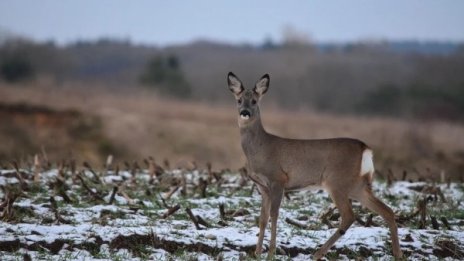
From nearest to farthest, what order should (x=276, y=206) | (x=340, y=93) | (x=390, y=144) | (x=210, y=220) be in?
(x=276, y=206) → (x=210, y=220) → (x=390, y=144) → (x=340, y=93)

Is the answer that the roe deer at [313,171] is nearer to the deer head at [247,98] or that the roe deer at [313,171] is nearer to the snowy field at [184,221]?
the deer head at [247,98]

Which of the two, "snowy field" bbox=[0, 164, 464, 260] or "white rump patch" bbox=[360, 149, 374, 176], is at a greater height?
"white rump patch" bbox=[360, 149, 374, 176]

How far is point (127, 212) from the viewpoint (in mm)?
10734

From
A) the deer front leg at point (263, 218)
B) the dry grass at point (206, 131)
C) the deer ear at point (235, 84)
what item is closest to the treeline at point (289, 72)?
the dry grass at point (206, 131)

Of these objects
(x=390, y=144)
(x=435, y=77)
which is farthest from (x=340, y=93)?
(x=390, y=144)

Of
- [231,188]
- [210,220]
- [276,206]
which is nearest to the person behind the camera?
[276,206]

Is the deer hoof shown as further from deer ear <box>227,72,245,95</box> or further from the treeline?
the treeline

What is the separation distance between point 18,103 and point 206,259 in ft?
124

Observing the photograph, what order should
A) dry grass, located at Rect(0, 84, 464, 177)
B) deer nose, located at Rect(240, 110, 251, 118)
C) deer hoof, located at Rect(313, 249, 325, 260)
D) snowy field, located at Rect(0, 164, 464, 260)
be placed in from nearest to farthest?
deer hoof, located at Rect(313, 249, 325, 260) < snowy field, located at Rect(0, 164, 464, 260) < deer nose, located at Rect(240, 110, 251, 118) < dry grass, located at Rect(0, 84, 464, 177)

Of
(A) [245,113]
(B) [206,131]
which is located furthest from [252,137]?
(B) [206,131]

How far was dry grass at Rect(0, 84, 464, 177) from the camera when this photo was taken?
40281 millimetres

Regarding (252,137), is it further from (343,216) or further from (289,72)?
(289,72)

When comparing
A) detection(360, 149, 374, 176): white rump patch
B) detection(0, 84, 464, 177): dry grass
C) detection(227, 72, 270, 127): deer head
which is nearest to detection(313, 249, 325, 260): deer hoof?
detection(360, 149, 374, 176): white rump patch

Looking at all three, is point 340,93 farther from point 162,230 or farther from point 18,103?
point 162,230
